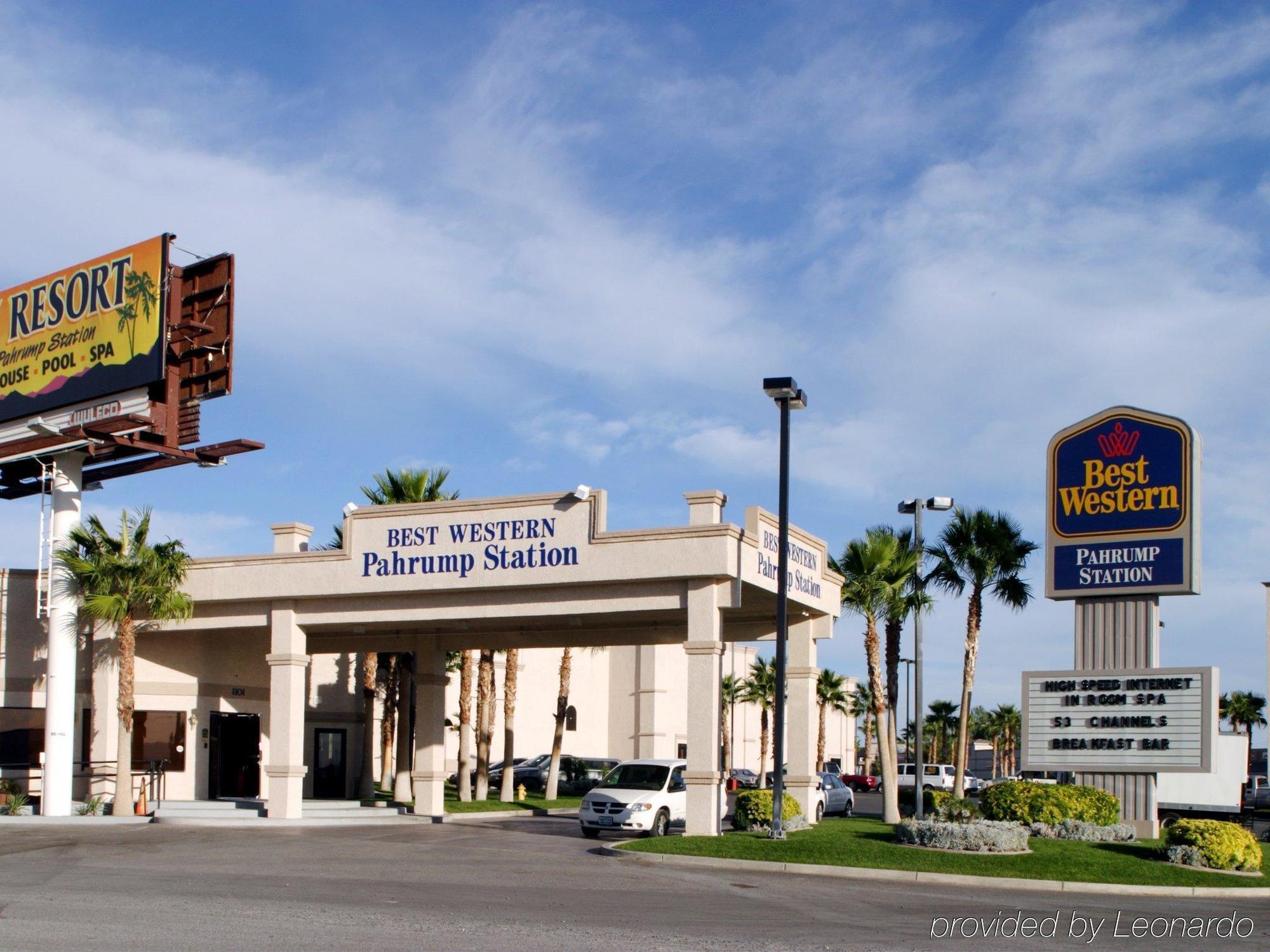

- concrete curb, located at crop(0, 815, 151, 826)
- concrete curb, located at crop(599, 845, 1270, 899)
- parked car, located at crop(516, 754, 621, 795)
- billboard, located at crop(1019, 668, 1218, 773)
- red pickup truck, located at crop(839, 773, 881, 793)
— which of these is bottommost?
red pickup truck, located at crop(839, 773, 881, 793)

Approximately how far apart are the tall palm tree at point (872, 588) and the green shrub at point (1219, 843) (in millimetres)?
13089

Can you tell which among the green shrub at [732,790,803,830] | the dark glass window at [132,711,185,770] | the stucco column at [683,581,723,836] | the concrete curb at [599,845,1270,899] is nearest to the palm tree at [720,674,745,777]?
the dark glass window at [132,711,185,770]

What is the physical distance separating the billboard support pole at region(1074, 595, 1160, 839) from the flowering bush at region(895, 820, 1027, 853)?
504 centimetres

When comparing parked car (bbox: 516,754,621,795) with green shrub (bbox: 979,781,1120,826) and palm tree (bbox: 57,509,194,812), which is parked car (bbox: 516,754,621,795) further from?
green shrub (bbox: 979,781,1120,826)

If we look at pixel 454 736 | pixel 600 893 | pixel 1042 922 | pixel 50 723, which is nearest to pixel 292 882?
pixel 600 893

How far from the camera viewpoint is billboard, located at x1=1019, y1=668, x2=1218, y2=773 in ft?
85.9

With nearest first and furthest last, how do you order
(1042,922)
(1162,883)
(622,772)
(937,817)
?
(1042,922) < (1162,883) < (937,817) < (622,772)

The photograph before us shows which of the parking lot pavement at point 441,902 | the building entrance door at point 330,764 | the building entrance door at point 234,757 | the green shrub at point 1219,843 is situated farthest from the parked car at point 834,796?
the building entrance door at point 234,757

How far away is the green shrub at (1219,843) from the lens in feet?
71.0

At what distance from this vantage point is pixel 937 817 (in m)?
24.0

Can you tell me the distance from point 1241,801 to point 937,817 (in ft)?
48.6

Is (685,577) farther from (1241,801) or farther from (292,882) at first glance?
(1241,801)

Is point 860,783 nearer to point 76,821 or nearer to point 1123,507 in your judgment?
point 1123,507

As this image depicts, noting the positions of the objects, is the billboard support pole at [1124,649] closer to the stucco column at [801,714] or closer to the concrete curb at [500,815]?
the stucco column at [801,714]
